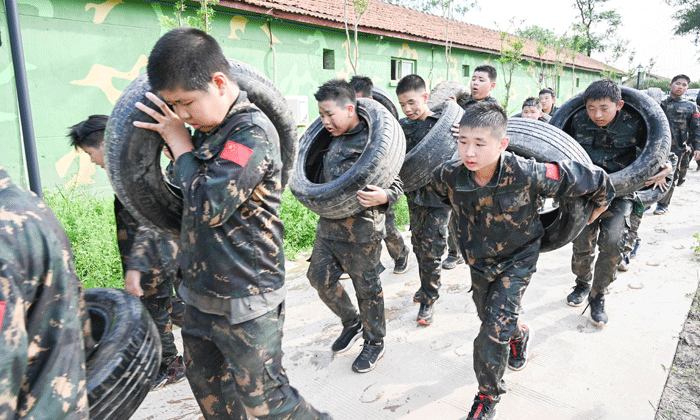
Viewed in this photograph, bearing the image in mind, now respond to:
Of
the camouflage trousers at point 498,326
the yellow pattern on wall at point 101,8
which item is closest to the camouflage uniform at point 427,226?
the camouflage trousers at point 498,326

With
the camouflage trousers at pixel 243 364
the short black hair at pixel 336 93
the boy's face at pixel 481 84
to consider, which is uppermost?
the boy's face at pixel 481 84

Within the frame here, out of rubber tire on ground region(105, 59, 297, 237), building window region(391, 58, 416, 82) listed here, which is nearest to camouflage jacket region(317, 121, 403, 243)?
rubber tire on ground region(105, 59, 297, 237)

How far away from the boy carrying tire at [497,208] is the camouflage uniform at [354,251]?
23.4 inches

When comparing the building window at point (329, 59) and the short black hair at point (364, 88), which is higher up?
the building window at point (329, 59)

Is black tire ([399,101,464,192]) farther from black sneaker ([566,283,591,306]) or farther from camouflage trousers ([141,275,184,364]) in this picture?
camouflage trousers ([141,275,184,364])

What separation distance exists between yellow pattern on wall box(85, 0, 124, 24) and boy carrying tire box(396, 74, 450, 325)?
203 inches

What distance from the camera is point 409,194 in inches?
152

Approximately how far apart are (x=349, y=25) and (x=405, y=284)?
7.37m

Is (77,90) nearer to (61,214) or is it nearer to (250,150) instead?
(61,214)

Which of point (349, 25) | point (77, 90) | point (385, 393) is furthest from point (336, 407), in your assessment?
point (349, 25)

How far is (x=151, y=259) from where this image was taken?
2529mm

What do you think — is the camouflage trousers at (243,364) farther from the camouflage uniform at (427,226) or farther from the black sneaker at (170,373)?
the camouflage uniform at (427,226)

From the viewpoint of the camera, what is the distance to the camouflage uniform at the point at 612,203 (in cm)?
354

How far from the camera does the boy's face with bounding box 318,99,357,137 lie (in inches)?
116
